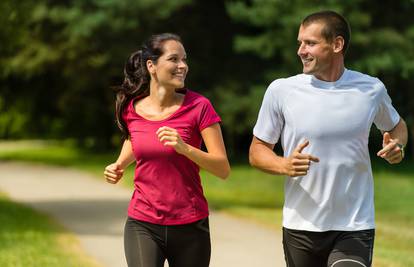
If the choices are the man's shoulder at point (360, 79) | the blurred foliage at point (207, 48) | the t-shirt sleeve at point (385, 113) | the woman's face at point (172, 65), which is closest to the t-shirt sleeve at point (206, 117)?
the woman's face at point (172, 65)

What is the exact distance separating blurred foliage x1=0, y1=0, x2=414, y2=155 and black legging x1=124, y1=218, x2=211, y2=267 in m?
14.2

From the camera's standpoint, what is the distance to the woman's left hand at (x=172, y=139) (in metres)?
4.34

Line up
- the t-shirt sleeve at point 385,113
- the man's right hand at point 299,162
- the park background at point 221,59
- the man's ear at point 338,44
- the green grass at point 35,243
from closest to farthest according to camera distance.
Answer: the man's right hand at point 299,162, the man's ear at point 338,44, the t-shirt sleeve at point 385,113, the green grass at point 35,243, the park background at point 221,59

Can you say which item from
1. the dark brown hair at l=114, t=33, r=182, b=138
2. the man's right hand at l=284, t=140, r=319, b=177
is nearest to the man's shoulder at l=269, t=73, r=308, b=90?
the man's right hand at l=284, t=140, r=319, b=177

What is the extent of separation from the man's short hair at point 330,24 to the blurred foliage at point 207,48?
14.5 meters

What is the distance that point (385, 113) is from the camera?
14.8ft

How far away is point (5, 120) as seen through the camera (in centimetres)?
5388

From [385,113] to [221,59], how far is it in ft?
77.6

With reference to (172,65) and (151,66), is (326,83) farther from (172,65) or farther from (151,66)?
(151,66)

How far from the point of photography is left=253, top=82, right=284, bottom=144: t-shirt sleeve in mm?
4398

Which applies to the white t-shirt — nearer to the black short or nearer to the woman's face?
the black short

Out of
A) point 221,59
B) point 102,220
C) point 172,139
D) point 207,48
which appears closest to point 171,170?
point 172,139

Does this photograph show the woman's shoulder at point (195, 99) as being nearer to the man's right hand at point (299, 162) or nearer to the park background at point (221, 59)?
the man's right hand at point (299, 162)

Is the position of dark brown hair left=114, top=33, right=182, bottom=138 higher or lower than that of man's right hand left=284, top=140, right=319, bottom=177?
higher
